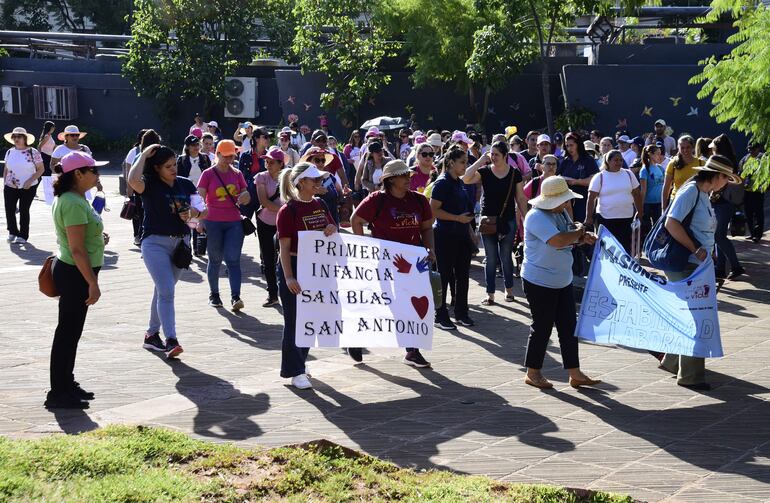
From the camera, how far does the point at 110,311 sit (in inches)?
457

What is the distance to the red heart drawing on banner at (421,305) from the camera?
8.71 m

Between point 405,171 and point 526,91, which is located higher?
point 526,91

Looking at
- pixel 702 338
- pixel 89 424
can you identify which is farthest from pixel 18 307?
pixel 702 338

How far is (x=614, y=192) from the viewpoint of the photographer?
1238 centimetres

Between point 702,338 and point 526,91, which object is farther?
point 526,91

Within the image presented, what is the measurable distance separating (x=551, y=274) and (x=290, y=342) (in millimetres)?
2087

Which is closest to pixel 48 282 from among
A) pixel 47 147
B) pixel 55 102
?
pixel 47 147

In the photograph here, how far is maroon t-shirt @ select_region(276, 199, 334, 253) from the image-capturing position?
27.8ft

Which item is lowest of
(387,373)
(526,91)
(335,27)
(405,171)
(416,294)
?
(387,373)

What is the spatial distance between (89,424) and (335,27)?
24174mm

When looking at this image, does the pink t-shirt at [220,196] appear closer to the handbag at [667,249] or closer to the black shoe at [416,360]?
the black shoe at [416,360]

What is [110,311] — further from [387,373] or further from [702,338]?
[702,338]

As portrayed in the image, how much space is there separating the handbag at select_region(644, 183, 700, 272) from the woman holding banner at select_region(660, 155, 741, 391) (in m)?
0.02

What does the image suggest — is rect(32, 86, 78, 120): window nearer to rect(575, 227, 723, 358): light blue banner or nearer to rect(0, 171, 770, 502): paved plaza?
rect(0, 171, 770, 502): paved plaza
